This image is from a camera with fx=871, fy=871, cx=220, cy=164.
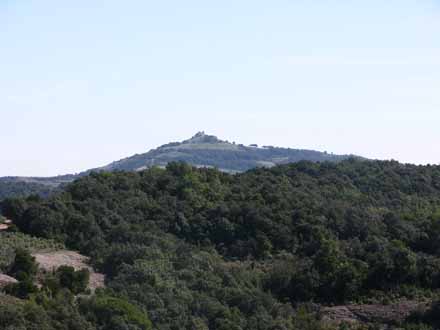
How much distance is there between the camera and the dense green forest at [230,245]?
117ft

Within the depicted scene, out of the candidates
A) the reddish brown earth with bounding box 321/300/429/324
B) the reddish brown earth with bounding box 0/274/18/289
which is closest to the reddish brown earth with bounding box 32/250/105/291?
the reddish brown earth with bounding box 0/274/18/289

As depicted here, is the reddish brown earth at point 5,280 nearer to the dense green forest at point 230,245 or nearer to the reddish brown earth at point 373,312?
the dense green forest at point 230,245

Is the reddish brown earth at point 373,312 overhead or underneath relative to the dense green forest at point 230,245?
underneath

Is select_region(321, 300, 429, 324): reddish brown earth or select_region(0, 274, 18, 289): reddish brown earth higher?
select_region(0, 274, 18, 289): reddish brown earth

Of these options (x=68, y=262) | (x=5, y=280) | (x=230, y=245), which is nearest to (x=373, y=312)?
(x=230, y=245)

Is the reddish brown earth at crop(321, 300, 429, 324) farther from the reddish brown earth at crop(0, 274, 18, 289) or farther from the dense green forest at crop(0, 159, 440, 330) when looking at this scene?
the reddish brown earth at crop(0, 274, 18, 289)

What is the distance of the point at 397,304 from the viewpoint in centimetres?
4403

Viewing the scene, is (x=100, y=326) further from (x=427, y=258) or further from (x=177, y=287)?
(x=427, y=258)

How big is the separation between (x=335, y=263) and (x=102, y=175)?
2113 cm

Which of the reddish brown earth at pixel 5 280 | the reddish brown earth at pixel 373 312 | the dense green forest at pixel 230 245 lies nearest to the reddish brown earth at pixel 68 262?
the dense green forest at pixel 230 245

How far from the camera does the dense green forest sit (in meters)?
35.7

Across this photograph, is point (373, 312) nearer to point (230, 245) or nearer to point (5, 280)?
point (230, 245)

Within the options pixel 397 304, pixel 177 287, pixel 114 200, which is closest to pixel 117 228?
pixel 114 200

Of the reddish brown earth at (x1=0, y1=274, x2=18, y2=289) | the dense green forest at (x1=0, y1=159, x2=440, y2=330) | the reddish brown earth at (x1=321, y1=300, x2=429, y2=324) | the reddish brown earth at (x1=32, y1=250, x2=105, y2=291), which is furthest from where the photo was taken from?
the reddish brown earth at (x1=321, y1=300, x2=429, y2=324)
